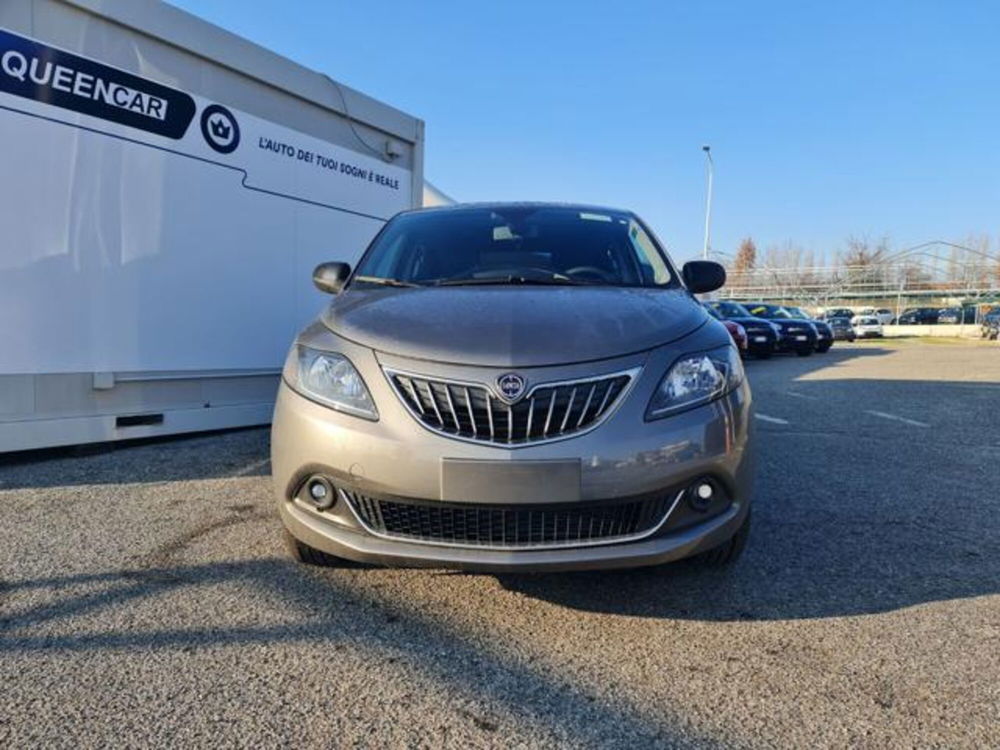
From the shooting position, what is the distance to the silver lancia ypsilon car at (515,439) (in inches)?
89.4

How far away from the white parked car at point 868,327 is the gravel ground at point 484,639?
135ft

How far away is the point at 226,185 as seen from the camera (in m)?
5.39

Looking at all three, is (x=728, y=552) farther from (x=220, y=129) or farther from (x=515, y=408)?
(x=220, y=129)

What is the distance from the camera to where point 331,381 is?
255cm

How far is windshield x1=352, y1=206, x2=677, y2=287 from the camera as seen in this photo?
3438mm

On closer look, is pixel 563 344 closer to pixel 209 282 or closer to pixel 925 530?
pixel 925 530

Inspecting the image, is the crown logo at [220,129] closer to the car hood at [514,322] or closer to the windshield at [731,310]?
the car hood at [514,322]

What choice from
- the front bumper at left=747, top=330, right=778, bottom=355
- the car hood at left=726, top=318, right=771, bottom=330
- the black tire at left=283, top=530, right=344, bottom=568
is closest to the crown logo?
the black tire at left=283, top=530, right=344, bottom=568

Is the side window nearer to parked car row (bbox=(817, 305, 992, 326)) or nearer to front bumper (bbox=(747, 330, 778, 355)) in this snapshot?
Result: front bumper (bbox=(747, 330, 778, 355))

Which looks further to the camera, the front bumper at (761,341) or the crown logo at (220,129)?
the front bumper at (761,341)

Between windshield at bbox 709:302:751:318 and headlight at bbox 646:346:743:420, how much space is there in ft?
55.4

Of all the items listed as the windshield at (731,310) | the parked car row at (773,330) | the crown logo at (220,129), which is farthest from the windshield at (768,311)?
the crown logo at (220,129)

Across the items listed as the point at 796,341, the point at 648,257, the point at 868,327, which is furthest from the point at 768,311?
the point at 868,327

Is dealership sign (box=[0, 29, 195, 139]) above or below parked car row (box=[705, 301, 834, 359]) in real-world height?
above
